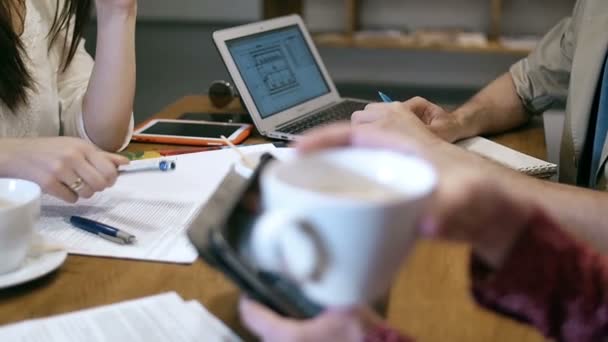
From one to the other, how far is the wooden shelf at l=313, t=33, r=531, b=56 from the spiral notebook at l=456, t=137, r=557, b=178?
49.7 inches

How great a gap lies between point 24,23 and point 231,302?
0.84m

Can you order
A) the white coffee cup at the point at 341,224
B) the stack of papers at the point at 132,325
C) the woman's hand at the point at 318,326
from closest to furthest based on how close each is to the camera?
the white coffee cup at the point at 341,224, the woman's hand at the point at 318,326, the stack of papers at the point at 132,325

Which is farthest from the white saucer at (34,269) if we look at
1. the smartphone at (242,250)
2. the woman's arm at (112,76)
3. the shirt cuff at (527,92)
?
the shirt cuff at (527,92)

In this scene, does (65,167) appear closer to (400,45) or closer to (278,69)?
(278,69)

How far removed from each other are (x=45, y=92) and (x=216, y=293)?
2.48 ft

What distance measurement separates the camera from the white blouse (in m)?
1.32

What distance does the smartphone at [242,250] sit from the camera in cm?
53

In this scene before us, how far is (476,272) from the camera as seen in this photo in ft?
1.78

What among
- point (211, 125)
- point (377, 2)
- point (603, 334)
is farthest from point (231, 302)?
point (377, 2)

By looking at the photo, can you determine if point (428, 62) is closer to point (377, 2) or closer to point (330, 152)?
point (377, 2)

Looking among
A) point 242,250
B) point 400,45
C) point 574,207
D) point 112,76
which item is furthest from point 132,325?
point 400,45

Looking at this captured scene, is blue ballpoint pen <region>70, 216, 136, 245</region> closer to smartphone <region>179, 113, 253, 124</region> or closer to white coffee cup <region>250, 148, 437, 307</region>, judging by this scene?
white coffee cup <region>250, 148, 437, 307</region>

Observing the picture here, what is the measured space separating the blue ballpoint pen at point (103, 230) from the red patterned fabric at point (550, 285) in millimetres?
488

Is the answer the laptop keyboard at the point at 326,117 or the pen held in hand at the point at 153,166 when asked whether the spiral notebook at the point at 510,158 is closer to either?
the laptop keyboard at the point at 326,117
